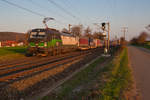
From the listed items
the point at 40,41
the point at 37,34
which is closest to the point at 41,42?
the point at 40,41

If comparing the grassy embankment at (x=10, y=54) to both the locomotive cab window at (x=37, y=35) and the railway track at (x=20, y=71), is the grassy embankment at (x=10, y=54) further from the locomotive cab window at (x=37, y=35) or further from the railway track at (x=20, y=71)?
the railway track at (x=20, y=71)

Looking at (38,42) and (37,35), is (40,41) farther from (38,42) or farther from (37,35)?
(37,35)

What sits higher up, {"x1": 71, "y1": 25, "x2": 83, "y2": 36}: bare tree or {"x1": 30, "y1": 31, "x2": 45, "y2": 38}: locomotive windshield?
{"x1": 71, "y1": 25, "x2": 83, "y2": 36}: bare tree

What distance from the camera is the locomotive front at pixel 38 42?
47.9 feet

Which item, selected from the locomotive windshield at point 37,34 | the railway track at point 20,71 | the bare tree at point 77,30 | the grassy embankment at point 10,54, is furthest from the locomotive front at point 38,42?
the bare tree at point 77,30

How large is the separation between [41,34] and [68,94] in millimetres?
11190

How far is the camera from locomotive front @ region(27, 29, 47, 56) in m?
14.6

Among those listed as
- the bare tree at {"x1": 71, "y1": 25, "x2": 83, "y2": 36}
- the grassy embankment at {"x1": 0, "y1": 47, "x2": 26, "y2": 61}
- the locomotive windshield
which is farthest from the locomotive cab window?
the bare tree at {"x1": 71, "y1": 25, "x2": 83, "y2": 36}

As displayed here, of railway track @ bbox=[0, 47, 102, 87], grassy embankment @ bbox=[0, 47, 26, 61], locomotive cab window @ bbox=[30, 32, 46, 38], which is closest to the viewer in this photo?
railway track @ bbox=[0, 47, 102, 87]

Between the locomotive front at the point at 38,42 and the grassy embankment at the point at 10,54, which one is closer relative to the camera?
the locomotive front at the point at 38,42

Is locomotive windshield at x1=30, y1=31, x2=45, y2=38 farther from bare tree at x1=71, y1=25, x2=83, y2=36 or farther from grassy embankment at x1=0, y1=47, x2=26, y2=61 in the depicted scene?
bare tree at x1=71, y1=25, x2=83, y2=36

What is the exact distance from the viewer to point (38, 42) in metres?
14.7

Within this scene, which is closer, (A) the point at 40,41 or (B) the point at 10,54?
(A) the point at 40,41

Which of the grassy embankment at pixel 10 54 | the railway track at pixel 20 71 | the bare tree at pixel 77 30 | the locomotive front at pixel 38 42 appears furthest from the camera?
the bare tree at pixel 77 30
